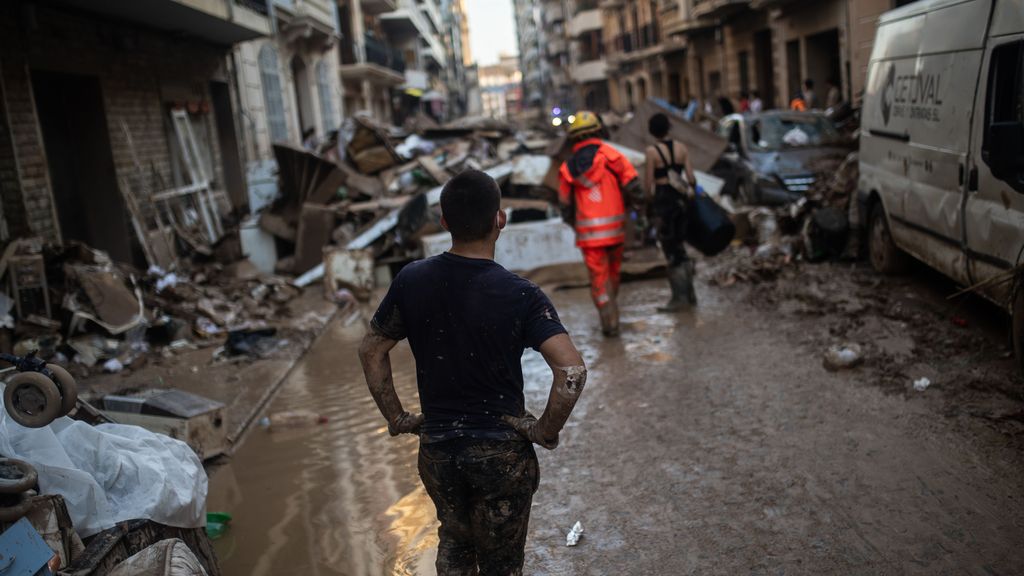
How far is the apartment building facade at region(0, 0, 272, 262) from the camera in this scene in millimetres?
9445

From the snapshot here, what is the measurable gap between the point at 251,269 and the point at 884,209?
25.1 ft

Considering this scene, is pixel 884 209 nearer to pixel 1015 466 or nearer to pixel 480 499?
pixel 1015 466

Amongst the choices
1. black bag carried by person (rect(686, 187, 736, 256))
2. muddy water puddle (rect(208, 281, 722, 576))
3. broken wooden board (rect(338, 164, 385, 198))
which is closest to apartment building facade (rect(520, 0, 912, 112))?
broken wooden board (rect(338, 164, 385, 198))

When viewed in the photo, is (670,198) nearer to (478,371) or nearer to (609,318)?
(609,318)

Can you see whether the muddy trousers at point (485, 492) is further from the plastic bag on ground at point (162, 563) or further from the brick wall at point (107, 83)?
the brick wall at point (107, 83)

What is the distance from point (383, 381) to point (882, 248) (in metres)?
6.90

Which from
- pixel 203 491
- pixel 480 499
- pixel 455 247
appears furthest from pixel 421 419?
pixel 203 491

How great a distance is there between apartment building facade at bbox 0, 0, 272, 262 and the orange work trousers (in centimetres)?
587

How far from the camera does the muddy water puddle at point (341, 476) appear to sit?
396 centimetres

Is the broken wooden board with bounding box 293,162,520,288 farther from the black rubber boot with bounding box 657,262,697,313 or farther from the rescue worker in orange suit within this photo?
the rescue worker in orange suit

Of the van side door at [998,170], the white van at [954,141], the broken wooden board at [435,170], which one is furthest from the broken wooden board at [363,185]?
the van side door at [998,170]

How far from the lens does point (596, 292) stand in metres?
7.25

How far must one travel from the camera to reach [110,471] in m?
3.33

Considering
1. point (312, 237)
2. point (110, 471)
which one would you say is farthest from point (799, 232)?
point (110, 471)
